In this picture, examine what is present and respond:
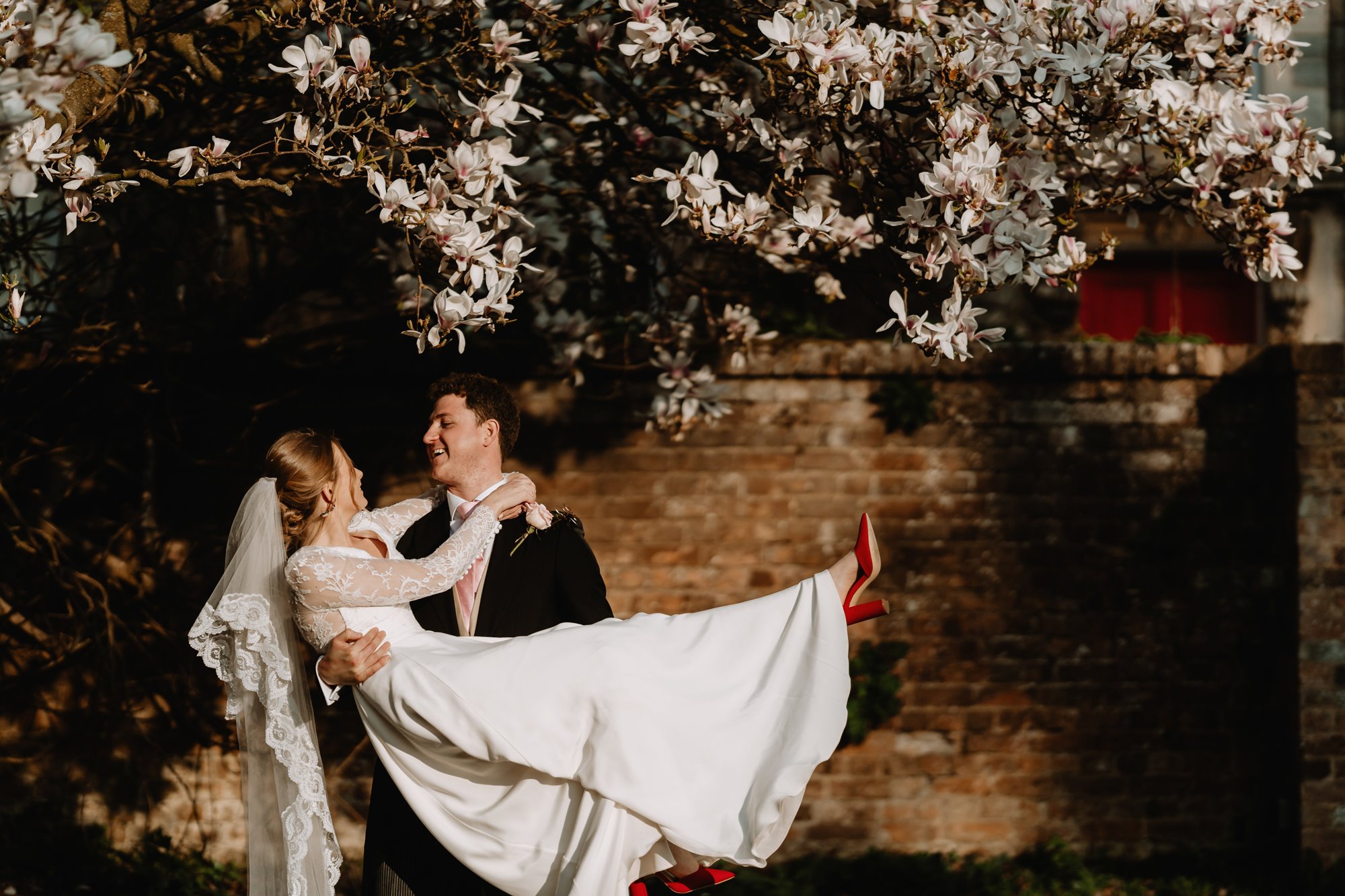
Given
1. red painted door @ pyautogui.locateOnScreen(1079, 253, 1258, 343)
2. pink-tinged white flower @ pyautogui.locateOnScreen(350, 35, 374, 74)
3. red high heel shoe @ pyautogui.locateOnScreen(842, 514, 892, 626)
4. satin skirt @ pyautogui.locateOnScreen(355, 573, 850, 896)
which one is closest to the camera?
satin skirt @ pyautogui.locateOnScreen(355, 573, 850, 896)

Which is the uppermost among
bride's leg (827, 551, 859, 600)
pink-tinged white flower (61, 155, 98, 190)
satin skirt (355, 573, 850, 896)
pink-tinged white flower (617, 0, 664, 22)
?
pink-tinged white flower (617, 0, 664, 22)

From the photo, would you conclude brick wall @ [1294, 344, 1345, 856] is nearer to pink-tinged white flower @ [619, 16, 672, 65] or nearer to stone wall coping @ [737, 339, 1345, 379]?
stone wall coping @ [737, 339, 1345, 379]

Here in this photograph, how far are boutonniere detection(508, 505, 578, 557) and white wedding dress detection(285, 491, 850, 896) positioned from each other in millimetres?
179

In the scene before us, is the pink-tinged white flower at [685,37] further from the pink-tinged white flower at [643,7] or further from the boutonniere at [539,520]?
the boutonniere at [539,520]

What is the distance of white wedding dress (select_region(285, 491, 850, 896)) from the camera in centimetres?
333

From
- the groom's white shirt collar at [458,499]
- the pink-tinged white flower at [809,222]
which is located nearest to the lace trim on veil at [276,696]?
the groom's white shirt collar at [458,499]

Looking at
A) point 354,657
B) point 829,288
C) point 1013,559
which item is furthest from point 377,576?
point 1013,559

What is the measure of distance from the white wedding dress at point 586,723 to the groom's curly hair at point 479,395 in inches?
16.6

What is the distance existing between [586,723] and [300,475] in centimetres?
116

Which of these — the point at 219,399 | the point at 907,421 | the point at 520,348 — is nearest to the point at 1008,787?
the point at 907,421

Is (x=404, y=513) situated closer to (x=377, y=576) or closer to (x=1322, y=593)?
(x=377, y=576)

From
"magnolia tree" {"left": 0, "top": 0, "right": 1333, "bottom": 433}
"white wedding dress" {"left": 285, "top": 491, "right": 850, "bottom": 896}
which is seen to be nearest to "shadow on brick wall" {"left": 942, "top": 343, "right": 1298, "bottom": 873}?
"magnolia tree" {"left": 0, "top": 0, "right": 1333, "bottom": 433}

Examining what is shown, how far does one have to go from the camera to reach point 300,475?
3676 mm

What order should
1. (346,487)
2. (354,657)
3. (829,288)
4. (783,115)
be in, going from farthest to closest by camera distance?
1. (829,288)
2. (783,115)
3. (346,487)
4. (354,657)
